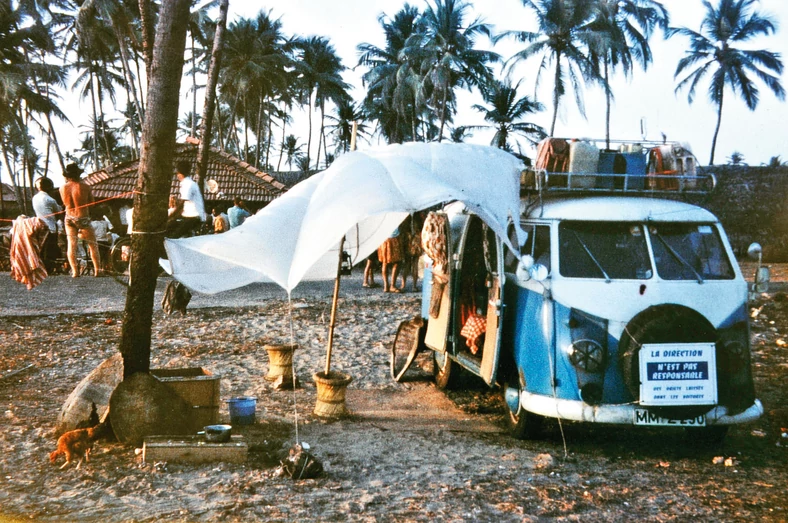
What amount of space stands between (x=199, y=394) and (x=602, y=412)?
3.31m

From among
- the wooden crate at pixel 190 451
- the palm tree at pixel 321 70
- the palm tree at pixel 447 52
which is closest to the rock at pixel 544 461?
the wooden crate at pixel 190 451

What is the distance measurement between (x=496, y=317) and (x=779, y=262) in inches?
968

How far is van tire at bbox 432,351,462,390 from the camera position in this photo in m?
7.51

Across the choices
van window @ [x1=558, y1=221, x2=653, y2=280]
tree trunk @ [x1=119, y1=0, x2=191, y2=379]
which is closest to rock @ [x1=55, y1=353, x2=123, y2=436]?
tree trunk @ [x1=119, y1=0, x2=191, y2=379]

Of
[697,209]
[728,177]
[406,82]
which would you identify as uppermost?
[406,82]

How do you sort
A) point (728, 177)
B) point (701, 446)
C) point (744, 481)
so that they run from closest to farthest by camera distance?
point (744, 481), point (701, 446), point (728, 177)

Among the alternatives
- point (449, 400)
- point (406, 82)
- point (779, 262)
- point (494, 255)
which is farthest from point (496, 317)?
point (406, 82)

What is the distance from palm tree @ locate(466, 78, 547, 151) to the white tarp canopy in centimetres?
2838

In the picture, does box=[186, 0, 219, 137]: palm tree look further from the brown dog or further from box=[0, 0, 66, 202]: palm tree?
the brown dog

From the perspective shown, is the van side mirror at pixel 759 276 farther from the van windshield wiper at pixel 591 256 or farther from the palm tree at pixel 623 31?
the palm tree at pixel 623 31

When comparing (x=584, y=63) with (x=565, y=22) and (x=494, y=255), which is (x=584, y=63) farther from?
(x=494, y=255)

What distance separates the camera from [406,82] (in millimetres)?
34531

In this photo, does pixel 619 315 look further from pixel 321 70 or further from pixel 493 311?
pixel 321 70

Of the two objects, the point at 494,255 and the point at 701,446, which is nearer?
the point at 701,446
